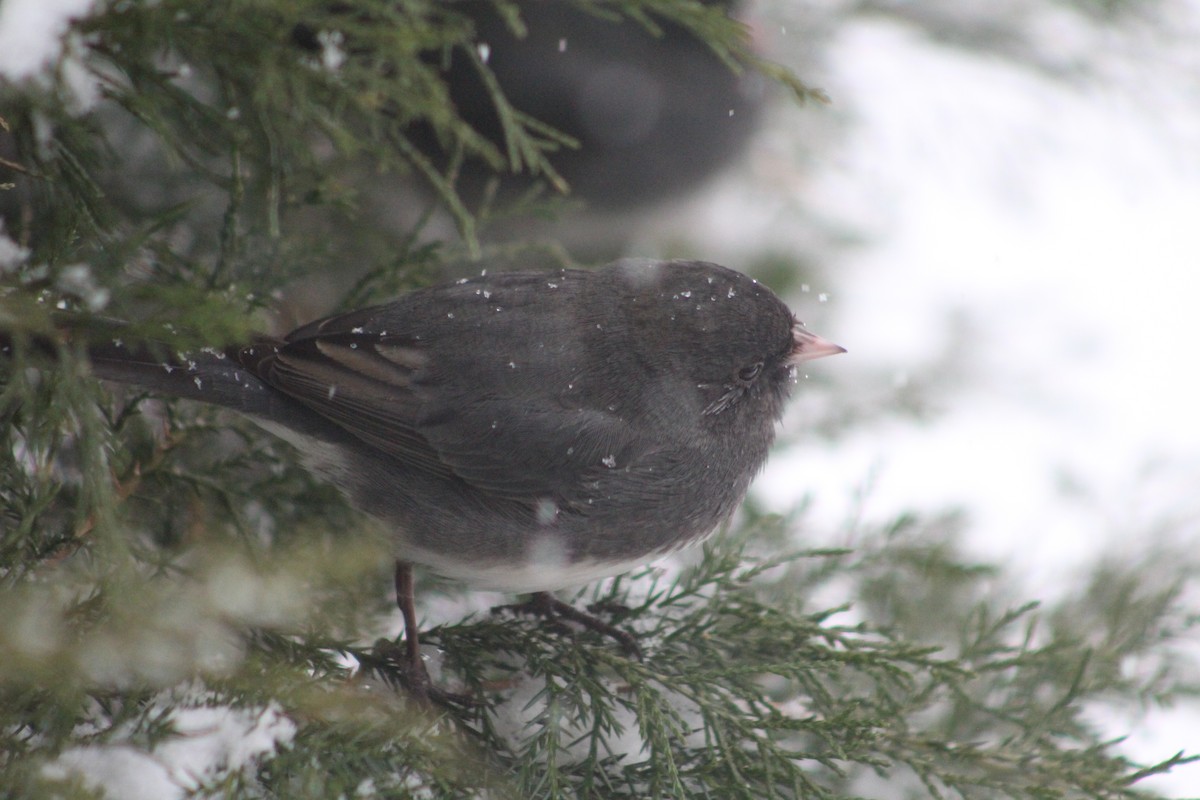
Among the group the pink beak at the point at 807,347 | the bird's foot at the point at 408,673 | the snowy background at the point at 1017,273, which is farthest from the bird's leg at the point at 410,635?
the snowy background at the point at 1017,273

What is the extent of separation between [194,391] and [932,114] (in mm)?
3256

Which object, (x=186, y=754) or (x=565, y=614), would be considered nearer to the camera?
(x=186, y=754)

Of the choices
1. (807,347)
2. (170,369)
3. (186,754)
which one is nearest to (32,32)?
(170,369)

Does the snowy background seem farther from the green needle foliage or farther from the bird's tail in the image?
the bird's tail

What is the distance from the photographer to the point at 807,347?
205 cm

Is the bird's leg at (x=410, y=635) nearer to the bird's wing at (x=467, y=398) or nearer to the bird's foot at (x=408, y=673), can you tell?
the bird's foot at (x=408, y=673)

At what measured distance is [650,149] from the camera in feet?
9.37

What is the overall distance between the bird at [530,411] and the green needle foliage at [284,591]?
0.34 ft

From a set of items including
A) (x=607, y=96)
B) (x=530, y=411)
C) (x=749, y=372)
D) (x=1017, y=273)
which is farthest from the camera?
(x=1017, y=273)

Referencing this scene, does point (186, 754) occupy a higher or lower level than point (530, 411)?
lower

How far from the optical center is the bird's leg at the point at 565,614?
72.4 inches

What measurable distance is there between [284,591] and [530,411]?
84 cm

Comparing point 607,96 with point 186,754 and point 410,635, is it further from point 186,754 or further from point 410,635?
point 186,754

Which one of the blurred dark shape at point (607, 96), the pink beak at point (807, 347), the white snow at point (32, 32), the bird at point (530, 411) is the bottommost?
the bird at point (530, 411)
